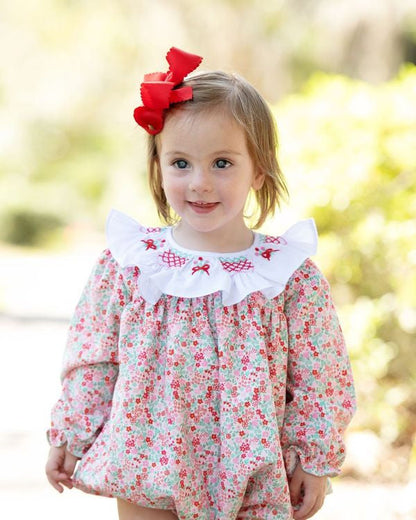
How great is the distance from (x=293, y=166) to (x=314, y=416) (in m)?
2.47

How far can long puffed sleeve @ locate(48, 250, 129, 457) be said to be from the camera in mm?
2250

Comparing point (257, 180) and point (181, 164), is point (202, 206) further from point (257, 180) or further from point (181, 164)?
point (257, 180)

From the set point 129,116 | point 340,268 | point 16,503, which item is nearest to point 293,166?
point 340,268

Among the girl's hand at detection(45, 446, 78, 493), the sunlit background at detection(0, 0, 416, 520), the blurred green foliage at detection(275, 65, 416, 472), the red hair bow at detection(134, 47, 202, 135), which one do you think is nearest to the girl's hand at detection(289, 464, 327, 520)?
the girl's hand at detection(45, 446, 78, 493)

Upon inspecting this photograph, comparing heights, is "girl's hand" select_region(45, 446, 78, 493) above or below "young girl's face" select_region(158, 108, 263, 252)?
below

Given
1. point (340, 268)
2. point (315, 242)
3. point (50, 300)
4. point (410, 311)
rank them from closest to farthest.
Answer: point (315, 242), point (410, 311), point (340, 268), point (50, 300)

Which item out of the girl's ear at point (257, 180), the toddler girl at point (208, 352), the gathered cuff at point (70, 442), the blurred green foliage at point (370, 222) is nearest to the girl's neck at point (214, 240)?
the toddler girl at point (208, 352)

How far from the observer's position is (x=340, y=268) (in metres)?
4.42

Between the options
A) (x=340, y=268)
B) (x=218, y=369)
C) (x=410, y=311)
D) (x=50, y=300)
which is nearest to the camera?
(x=218, y=369)

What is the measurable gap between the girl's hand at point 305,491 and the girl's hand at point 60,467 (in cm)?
56

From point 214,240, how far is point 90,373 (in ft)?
1.50

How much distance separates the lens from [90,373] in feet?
7.43

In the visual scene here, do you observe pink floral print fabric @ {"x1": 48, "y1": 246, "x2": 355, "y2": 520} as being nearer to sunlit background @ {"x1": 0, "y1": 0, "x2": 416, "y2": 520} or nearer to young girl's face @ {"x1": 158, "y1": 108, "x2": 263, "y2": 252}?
young girl's face @ {"x1": 158, "y1": 108, "x2": 263, "y2": 252}

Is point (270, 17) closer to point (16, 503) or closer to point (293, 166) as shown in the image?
point (293, 166)
